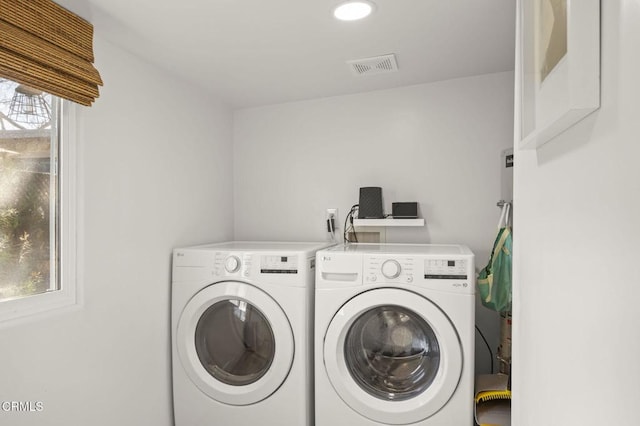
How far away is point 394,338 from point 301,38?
146 centimetres

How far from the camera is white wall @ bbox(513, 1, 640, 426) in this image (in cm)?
42

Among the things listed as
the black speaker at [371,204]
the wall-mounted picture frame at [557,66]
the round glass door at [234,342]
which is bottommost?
the round glass door at [234,342]

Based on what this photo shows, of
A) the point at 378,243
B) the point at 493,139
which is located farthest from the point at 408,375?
the point at 493,139

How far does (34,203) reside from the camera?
1.48m

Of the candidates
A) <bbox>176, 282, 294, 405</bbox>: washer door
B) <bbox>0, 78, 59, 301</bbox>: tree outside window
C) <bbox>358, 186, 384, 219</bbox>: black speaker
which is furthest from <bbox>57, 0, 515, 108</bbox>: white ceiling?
<bbox>176, 282, 294, 405</bbox>: washer door

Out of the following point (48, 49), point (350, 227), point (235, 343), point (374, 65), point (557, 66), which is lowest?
point (235, 343)

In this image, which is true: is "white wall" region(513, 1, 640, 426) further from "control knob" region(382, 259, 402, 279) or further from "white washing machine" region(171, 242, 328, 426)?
"white washing machine" region(171, 242, 328, 426)

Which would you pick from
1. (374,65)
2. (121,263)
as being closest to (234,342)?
(121,263)

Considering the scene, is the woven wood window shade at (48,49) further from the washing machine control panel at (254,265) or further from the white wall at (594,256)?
the white wall at (594,256)

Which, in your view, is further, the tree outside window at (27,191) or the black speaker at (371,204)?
the black speaker at (371,204)

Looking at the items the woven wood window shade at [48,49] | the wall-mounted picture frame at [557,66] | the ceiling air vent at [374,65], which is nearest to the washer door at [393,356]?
the wall-mounted picture frame at [557,66]

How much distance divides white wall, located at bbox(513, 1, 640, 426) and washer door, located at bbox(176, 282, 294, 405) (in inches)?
49.5

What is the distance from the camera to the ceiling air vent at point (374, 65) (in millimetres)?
2000

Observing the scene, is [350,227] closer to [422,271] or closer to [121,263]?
[422,271]
